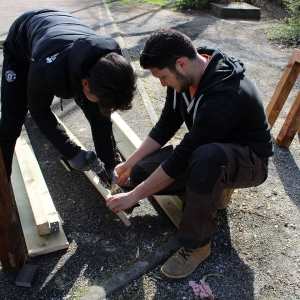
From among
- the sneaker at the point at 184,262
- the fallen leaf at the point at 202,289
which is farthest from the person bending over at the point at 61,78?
the fallen leaf at the point at 202,289

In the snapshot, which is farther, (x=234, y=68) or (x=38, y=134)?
(x=38, y=134)

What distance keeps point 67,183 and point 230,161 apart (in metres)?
1.63

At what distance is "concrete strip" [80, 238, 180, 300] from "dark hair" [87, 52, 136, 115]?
1111 millimetres

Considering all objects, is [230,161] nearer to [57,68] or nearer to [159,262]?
[159,262]

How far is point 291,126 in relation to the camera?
12.5 feet

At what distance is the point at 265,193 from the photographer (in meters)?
3.22

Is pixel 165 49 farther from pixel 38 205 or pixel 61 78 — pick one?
pixel 38 205

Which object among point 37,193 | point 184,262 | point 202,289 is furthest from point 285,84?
point 37,193

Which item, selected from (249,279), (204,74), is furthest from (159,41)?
(249,279)

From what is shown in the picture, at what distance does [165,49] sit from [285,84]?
7.52 ft

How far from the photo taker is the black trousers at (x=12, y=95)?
8.53 feet

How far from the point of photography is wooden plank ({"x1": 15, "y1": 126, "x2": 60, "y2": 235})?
250cm

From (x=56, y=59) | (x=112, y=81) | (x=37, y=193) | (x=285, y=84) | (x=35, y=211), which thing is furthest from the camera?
(x=285, y=84)

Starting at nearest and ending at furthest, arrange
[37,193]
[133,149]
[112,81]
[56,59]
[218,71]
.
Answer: [112,81]
[56,59]
[218,71]
[37,193]
[133,149]
